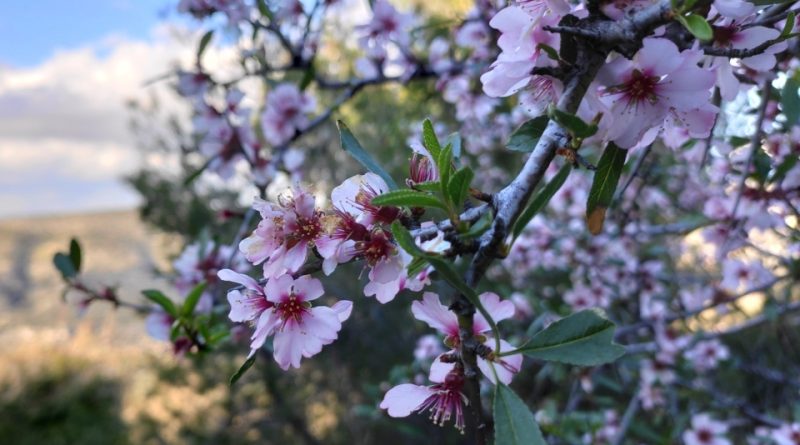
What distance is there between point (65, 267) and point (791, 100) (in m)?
1.31

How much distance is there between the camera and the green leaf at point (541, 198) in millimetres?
461

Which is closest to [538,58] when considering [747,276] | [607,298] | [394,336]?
[747,276]

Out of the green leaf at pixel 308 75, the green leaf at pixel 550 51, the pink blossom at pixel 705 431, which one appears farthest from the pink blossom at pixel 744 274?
the green leaf at pixel 550 51

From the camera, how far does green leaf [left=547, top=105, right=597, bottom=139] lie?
1.38ft

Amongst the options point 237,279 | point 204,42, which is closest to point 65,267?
point 204,42

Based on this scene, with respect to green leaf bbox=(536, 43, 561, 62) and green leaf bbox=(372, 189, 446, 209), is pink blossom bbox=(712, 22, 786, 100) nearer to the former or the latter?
green leaf bbox=(536, 43, 561, 62)

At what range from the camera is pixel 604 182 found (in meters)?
0.52

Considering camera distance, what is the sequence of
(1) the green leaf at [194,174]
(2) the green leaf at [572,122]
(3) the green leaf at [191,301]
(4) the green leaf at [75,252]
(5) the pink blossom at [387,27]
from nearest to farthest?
1. (2) the green leaf at [572,122]
2. (3) the green leaf at [191,301]
3. (4) the green leaf at [75,252]
4. (1) the green leaf at [194,174]
5. (5) the pink blossom at [387,27]

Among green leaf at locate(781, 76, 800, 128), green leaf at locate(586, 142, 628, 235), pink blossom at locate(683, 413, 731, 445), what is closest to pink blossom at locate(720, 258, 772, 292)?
pink blossom at locate(683, 413, 731, 445)

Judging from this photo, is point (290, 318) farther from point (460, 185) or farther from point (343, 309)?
point (460, 185)

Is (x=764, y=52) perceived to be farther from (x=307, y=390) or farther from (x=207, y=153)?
(x=307, y=390)

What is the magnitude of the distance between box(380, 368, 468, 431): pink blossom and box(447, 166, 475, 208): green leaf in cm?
16

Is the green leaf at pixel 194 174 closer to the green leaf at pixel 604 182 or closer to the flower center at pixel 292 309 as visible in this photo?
the flower center at pixel 292 309

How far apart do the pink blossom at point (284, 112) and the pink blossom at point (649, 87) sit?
1172mm
